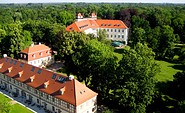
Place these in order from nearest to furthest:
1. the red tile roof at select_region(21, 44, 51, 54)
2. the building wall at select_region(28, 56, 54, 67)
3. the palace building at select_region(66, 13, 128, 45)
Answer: the red tile roof at select_region(21, 44, 51, 54) → the building wall at select_region(28, 56, 54, 67) → the palace building at select_region(66, 13, 128, 45)

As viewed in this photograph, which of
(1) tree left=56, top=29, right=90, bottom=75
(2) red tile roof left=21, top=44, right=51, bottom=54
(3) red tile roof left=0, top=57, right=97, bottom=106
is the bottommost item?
(3) red tile roof left=0, top=57, right=97, bottom=106

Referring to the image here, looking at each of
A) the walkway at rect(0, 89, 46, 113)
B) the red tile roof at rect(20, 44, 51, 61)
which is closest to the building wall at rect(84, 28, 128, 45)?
the red tile roof at rect(20, 44, 51, 61)

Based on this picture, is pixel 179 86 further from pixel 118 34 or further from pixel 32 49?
pixel 118 34

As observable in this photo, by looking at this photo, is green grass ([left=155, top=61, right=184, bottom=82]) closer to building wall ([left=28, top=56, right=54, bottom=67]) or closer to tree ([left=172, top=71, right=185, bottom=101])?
tree ([left=172, top=71, right=185, bottom=101])

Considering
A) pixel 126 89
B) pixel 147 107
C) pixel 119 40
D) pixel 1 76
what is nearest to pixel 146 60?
pixel 126 89

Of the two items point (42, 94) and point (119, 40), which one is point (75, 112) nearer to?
point (42, 94)
